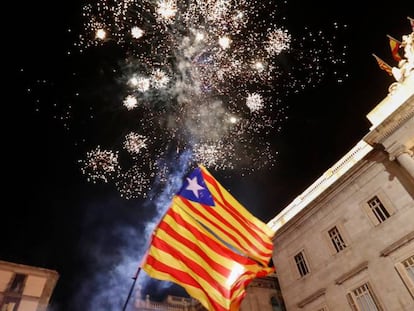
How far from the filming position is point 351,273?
58.2 feet

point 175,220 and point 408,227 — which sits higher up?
point 408,227

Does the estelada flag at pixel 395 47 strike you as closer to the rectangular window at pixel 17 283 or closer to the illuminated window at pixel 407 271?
the illuminated window at pixel 407 271

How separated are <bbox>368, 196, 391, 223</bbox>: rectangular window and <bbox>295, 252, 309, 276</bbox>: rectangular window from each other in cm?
622

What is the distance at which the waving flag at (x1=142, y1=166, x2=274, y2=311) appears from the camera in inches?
317

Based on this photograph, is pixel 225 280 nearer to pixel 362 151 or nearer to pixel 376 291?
pixel 376 291

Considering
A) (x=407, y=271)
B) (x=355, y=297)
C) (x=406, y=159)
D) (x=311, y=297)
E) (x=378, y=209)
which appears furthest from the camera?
(x=311, y=297)

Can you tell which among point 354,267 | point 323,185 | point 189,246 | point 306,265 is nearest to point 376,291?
point 354,267

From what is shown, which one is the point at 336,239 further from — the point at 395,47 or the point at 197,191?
the point at 197,191

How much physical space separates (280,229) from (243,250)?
15784 mm

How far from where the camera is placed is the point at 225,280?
834 centimetres

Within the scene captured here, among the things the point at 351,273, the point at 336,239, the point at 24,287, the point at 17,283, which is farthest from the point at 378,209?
the point at 17,283

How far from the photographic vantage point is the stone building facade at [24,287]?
1435 inches

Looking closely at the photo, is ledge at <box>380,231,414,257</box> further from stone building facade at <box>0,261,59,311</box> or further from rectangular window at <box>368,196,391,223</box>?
stone building facade at <box>0,261,59,311</box>

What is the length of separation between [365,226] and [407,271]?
11.3 feet
